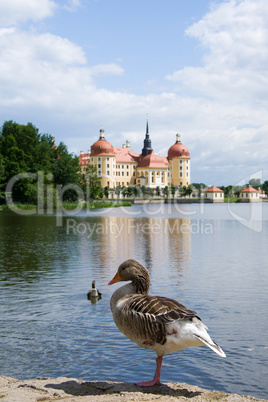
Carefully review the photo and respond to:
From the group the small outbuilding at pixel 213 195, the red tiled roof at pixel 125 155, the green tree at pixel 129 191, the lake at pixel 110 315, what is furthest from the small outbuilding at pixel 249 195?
the lake at pixel 110 315

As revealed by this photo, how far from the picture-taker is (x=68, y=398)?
5.85m

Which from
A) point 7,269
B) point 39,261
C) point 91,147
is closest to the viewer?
point 7,269

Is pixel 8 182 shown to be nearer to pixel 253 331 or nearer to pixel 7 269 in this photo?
pixel 7 269

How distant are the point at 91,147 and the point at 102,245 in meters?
138

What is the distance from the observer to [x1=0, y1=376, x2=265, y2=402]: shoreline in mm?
5820

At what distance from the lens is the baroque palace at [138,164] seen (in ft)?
532

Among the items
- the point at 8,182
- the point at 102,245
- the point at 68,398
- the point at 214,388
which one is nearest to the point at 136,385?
the point at 68,398

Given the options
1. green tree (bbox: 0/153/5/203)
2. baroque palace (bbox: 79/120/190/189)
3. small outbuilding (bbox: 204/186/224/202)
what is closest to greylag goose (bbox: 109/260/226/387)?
green tree (bbox: 0/153/5/203)

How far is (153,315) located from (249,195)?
176 metres

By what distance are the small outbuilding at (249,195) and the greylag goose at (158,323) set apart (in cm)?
17477

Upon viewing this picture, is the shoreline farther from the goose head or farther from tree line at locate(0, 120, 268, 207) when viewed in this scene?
tree line at locate(0, 120, 268, 207)

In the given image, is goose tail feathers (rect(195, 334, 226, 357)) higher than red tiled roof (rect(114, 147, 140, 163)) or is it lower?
lower

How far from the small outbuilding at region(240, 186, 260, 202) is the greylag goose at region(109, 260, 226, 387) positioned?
17477 centimetres

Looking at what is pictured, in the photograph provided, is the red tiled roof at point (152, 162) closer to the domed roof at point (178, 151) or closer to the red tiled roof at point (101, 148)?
the domed roof at point (178, 151)
